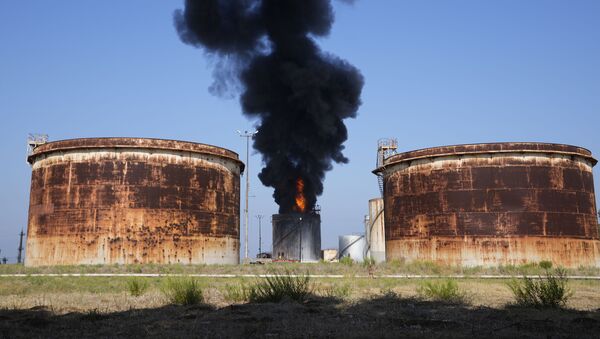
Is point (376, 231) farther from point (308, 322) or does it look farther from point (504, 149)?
point (308, 322)

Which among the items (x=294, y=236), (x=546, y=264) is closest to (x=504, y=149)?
(x=546, y=264)

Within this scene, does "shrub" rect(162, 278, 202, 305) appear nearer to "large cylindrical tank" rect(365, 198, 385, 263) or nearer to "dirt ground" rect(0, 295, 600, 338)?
"dirt ground" rect(0, 295, 600, 338)

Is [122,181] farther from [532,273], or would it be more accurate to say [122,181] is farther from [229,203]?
[532,273]

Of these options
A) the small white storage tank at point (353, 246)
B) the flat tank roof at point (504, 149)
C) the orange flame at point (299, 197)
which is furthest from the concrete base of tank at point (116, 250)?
the small white storage tank at point (353, 246)

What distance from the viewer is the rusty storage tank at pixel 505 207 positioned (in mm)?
26391

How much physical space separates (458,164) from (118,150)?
65.9ft

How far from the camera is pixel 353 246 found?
5231 cm

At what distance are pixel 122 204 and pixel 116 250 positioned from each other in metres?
2.62

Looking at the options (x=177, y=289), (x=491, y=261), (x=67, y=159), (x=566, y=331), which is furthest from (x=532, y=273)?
(x=67, y=159)

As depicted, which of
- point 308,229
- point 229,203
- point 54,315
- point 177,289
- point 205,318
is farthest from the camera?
point 308,229

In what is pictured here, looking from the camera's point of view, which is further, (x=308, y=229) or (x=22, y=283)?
(x=308, y=229)

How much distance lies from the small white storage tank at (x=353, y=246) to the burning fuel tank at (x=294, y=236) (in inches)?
251

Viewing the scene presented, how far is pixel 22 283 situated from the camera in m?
18.1

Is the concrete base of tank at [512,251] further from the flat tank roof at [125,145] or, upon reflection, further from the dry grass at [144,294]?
the flat tank roof at [125,145]
